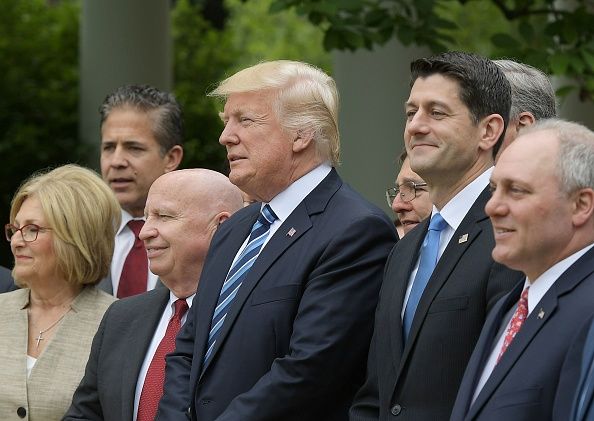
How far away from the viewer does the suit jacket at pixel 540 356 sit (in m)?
4.62

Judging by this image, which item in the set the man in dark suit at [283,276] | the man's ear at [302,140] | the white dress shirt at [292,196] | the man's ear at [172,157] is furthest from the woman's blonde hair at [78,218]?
the man's ear at [302,140]

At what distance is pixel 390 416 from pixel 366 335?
0.56m

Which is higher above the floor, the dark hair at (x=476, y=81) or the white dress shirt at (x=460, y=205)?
the dark hair at (x=476, y=81)

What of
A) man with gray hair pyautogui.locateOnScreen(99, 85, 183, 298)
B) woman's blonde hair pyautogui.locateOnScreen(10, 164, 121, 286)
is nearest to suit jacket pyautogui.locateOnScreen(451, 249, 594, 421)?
woman's blonde hair pyautogui.locateOnScreen(10, 164, 121, 286)

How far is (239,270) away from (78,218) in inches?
57.4

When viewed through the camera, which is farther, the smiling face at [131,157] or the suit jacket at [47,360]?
the smiling face at [131,157]

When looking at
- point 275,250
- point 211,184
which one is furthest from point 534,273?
point 211,184

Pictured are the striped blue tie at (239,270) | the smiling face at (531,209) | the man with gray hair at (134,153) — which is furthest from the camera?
the man with gray hair at (134,153)

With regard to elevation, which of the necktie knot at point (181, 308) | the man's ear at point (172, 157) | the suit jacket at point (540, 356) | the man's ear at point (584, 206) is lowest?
the necktie knot at point (181, 308)

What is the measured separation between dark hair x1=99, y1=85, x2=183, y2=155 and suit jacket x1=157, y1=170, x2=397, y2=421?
9.00 ft

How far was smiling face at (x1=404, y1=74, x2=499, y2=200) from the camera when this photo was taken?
5512mm

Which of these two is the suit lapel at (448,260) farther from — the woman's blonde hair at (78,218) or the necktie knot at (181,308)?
the woman's blonde hair at (78,218)

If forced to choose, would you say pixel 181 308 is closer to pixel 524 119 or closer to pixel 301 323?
pixel 301 323

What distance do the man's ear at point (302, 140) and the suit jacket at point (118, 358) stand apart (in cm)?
118
